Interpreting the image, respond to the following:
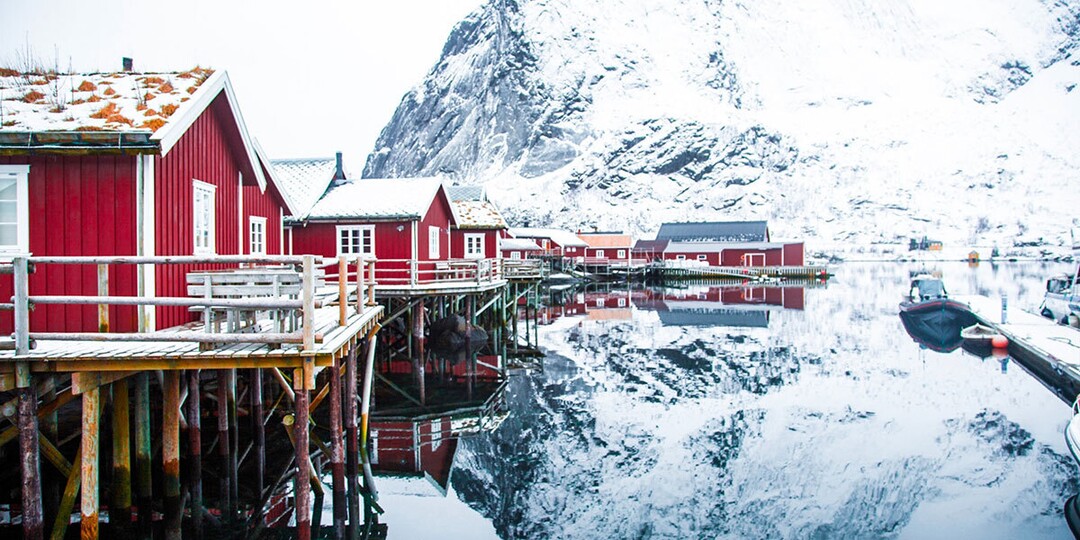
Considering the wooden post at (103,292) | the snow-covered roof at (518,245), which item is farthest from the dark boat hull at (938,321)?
the wooden post at (103,292)

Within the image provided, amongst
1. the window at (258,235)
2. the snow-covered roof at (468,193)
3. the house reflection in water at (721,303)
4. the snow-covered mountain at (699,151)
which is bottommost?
the house reflection in water at (721,303)

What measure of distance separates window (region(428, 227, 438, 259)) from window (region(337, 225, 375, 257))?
290 centimetres

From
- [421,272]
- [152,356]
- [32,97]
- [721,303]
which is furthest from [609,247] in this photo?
[152,356]

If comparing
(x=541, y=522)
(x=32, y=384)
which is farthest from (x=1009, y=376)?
(x=32, y=384)

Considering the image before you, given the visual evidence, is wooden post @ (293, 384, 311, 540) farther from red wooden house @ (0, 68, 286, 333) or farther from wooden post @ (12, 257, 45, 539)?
red wooden house @ (0, 68, 286, 333)

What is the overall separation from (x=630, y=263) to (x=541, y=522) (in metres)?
72.6

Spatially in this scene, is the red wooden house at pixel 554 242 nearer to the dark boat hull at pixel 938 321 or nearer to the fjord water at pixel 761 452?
the dark boat hull at pixel 938 321

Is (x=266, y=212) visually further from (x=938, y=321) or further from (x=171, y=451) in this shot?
(x=938, y=321)

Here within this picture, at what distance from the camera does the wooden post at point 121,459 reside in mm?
10641

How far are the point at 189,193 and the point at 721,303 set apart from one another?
4495cm

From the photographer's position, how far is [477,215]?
40406 millimetres

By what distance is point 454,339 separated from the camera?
29.8 m

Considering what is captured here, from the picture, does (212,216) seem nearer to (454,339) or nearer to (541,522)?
(541,522)

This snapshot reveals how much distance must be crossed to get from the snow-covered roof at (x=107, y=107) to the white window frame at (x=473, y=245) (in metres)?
22.8
